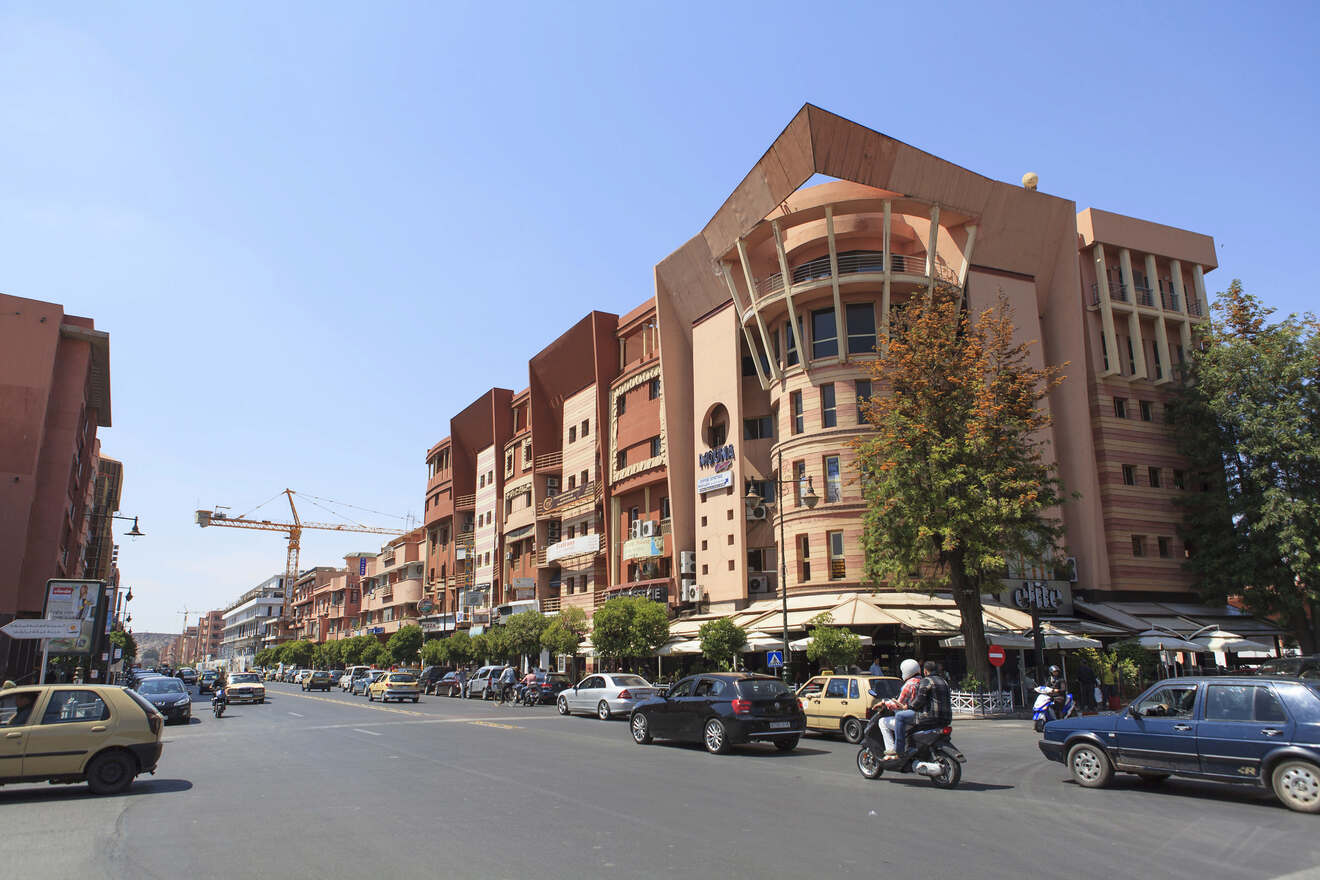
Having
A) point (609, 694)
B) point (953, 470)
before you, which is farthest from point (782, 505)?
point (609, 694)

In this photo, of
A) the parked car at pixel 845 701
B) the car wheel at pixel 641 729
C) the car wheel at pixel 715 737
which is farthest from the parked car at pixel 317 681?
the car wheel at pixel 715 737

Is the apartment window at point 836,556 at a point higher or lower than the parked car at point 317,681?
higher

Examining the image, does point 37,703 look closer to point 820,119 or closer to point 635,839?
point 635,839

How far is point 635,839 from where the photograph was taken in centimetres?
805

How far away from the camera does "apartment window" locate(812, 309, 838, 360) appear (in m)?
35.4

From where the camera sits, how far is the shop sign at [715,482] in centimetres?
3794

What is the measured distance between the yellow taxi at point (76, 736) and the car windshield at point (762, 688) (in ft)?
32.4

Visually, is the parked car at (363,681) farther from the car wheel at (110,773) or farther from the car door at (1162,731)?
the car door at (1162,731)

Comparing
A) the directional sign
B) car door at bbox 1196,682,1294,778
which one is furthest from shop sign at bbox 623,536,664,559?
car door at bbox 1196,682,1294,778

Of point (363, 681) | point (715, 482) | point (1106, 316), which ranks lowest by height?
point (363, 681)

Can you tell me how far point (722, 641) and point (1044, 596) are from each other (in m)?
12.8

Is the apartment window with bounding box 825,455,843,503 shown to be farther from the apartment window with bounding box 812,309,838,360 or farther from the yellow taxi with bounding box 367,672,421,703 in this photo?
the yellow taxi with bounding box 367,672,421,703

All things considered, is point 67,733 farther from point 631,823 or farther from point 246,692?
point 246,692

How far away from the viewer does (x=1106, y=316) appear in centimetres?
3869
